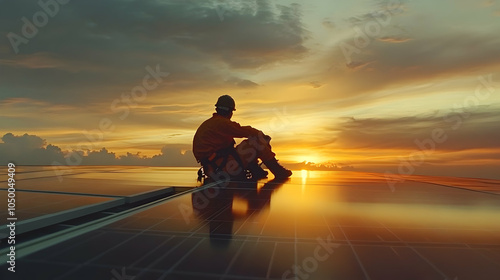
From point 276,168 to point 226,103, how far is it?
282cm

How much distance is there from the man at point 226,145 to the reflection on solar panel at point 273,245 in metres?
3.83

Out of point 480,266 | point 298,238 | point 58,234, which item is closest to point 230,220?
point 298,238

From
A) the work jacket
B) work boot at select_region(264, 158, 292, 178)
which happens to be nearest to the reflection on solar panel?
the work jacket

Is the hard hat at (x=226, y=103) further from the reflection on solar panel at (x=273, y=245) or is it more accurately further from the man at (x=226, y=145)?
the reflection on solar panel at (x=273, y=245)

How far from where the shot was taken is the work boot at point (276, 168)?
10492 mm

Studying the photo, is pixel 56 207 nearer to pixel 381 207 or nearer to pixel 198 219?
pixel 198 219

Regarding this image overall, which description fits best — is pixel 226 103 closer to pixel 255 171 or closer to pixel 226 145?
pixel 226 145

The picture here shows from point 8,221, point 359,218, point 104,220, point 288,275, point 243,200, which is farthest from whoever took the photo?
point 243,200

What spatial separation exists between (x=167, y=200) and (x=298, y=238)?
322cm

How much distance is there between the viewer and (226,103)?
9.47 m

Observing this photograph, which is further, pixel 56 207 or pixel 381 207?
pixel 381 207

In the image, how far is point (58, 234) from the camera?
357 centimetres

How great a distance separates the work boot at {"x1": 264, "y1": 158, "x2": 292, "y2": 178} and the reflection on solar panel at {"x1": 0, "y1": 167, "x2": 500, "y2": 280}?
499 centimetres

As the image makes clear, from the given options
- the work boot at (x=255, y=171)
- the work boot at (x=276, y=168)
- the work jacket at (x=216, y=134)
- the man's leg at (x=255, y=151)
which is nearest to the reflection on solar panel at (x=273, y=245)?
the work jacket at (x=216, y=134)
